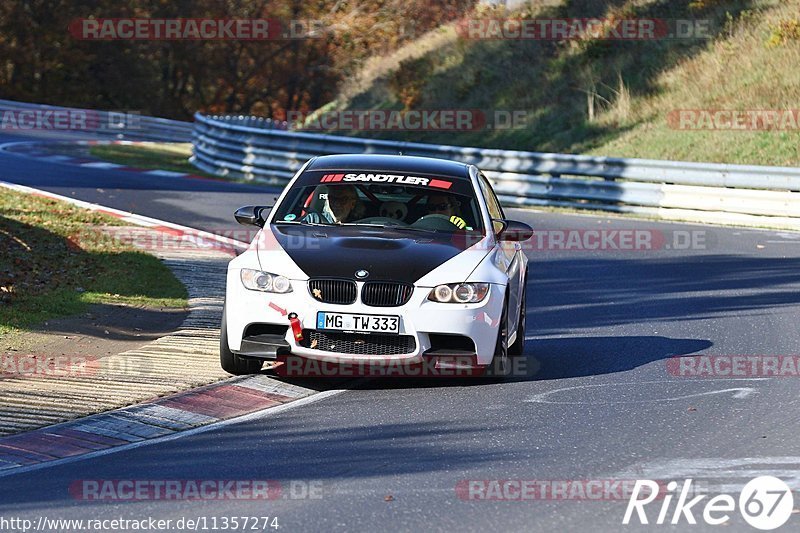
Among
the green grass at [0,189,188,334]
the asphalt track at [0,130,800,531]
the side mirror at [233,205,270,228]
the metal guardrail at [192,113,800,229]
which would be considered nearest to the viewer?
the asphalt track at [0,130,800,531]

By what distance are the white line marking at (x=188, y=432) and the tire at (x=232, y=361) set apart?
2.10 feet

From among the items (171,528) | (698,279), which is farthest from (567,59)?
(171,528)

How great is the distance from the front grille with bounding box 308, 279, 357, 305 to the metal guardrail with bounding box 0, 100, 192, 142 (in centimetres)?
3371

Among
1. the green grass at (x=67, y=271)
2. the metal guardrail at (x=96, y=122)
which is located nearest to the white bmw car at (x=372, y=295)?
the green grass at (x=67, y=271)

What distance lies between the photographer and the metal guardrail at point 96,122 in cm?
4222

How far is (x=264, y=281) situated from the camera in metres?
9.27

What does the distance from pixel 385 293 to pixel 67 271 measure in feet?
19.6

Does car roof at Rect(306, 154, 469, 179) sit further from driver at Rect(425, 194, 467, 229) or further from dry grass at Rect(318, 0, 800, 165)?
dry grass at Rect(318, 0, 800, 165)

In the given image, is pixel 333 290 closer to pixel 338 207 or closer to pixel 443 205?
pixel 338 207

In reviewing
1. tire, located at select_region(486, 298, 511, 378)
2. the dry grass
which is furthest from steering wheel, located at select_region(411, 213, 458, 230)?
the dry grass

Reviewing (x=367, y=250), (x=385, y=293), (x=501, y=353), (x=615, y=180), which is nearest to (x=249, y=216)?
(x=367, y=250)

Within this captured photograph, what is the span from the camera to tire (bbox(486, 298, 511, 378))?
944 cm

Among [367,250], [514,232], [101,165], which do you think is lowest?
[367,250]

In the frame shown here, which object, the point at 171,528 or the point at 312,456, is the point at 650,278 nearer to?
the point at 312,456
